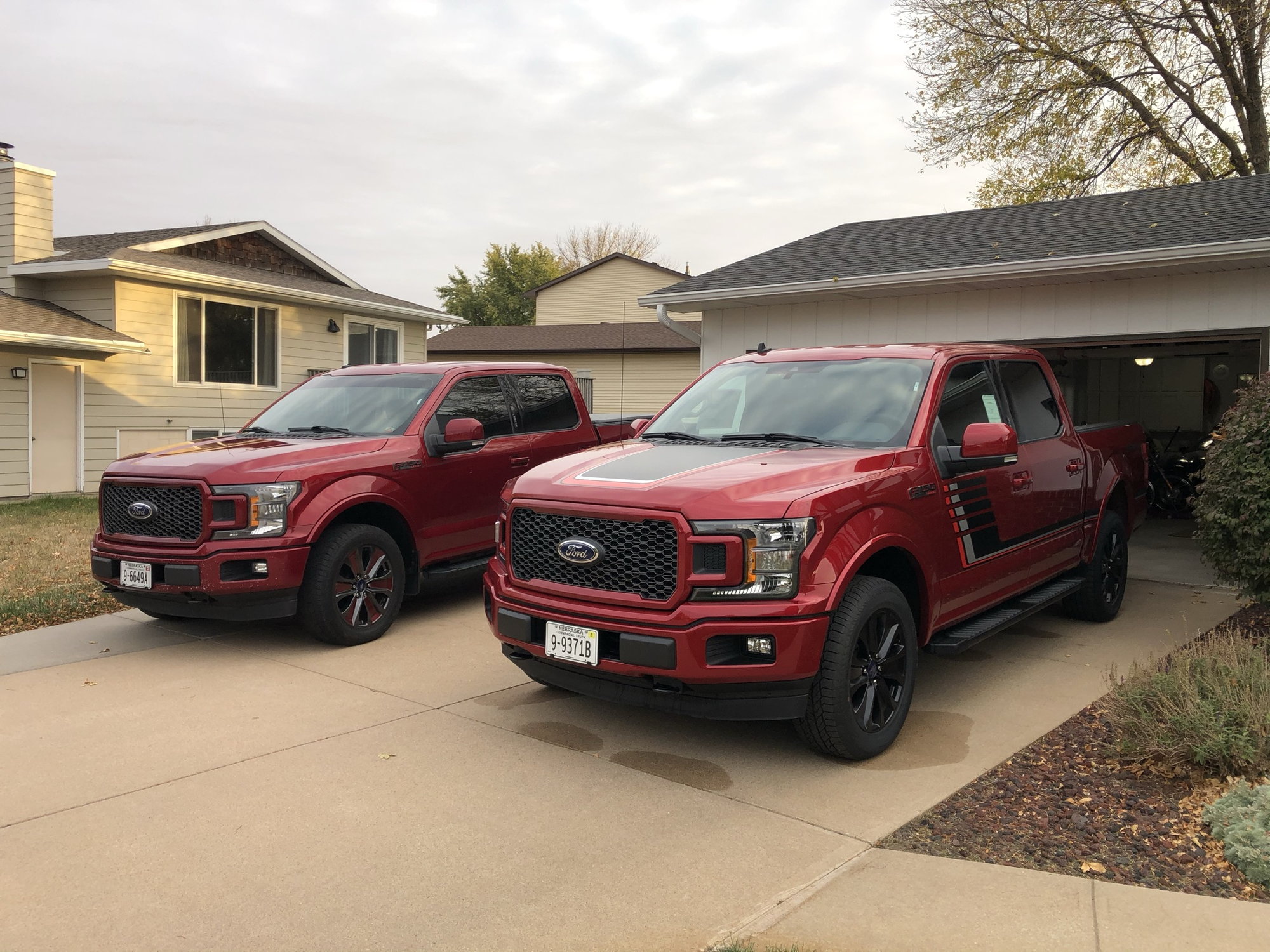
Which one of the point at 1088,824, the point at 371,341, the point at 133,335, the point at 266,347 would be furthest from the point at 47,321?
Answer: the point at 1088,824

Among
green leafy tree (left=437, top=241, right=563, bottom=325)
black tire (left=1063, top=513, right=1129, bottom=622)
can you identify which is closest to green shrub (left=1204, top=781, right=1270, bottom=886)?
black tire (left=1063, top=513, right=1129, bottom=622)

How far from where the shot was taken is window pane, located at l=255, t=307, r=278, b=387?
697 inches

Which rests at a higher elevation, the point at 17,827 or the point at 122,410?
the point at 122,410

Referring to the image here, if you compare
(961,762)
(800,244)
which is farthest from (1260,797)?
(800,244)

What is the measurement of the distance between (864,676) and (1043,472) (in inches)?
97.2

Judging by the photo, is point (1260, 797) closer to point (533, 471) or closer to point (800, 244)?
point (533, 471)

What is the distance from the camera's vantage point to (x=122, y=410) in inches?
621

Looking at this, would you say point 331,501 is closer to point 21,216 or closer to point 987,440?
point 987,440

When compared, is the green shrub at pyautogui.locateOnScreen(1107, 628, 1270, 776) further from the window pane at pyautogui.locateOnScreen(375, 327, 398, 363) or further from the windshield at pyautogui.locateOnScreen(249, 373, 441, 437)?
the window pane at pyautogui.locateOnScreen(375, 327, 398, 363)

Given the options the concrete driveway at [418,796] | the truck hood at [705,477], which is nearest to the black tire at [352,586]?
the concrete driveway at [418,796]

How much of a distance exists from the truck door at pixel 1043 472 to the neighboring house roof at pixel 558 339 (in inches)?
841

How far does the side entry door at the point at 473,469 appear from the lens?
7355mm

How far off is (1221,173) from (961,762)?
82.6 ft

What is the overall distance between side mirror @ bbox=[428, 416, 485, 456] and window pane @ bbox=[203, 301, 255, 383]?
444 inches
